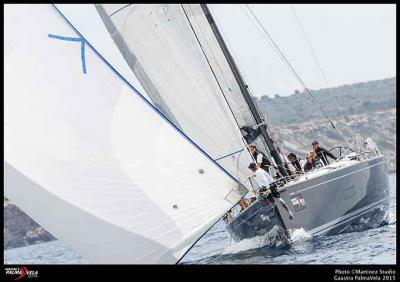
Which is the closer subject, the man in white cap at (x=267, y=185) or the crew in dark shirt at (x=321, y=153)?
the man in white cap at (x=267, y=185)

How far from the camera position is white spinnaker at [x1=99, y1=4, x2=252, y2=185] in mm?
12148

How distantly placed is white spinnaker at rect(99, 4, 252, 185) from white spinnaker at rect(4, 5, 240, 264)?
2.53m

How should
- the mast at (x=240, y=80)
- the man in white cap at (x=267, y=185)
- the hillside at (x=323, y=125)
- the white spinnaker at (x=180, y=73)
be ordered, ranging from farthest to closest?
the hillside at (x=323, y=125) < the mast at (x=240, y=80) < the white spinnaker at (x=180, y=73) < the man in white cap at (x=267, y=185)

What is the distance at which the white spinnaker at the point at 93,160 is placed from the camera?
8.95 m

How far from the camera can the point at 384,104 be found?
82.8 metres

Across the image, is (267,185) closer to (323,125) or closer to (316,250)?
(316,250)

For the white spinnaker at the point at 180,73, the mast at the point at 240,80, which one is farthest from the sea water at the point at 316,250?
the mast at the point at 240,80

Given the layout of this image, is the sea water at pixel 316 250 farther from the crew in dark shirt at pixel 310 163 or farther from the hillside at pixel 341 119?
the hillside at pixel 341 119

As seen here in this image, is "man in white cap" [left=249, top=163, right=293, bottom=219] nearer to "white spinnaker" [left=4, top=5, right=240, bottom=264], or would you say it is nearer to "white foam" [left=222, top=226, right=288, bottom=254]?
"white foam" [left=222, top=226, right=288, bottom=254]

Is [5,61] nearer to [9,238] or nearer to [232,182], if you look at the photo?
[232,182]

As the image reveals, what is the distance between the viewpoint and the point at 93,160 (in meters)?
9.01

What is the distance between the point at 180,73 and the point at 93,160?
13.0 feet

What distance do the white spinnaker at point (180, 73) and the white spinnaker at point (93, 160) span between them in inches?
99.6
